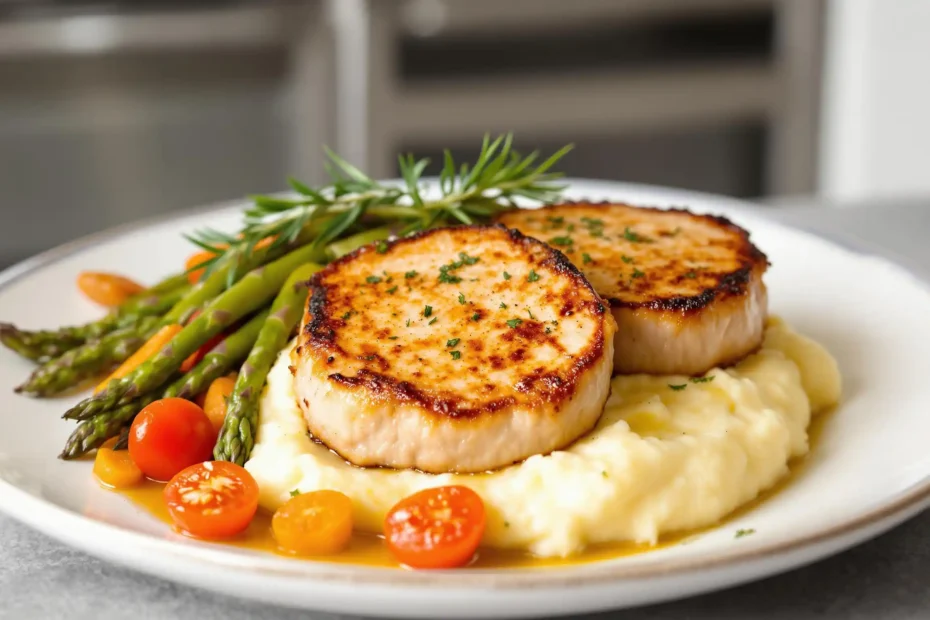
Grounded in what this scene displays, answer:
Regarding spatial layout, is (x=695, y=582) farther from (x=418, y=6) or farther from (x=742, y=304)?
(x=418, y=6)

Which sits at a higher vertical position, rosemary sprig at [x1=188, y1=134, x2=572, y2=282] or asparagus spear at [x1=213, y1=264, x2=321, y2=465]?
rosemary sprig at [x1=188, y1=134, x2=572, y2=282]

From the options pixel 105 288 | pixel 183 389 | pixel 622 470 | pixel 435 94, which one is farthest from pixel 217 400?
pixel 435 94

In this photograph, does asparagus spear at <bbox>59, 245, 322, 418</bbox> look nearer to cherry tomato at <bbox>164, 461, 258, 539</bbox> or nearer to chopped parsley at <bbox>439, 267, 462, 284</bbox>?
cherry tomato at <bbox>164, 461, 258, 539</bbox>

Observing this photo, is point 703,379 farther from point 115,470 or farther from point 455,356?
point 115,470

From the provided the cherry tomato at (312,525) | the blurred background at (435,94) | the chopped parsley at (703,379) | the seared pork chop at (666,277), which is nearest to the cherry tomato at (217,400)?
the cherry tomato at (312,525)

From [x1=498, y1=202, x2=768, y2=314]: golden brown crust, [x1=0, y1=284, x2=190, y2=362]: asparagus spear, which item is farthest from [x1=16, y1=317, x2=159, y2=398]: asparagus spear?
[x1=498, y1=202, x2=768, y2=314]: golden brown crust
